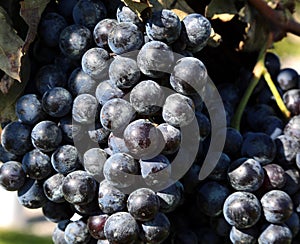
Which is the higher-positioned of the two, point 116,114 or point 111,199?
point 116,114

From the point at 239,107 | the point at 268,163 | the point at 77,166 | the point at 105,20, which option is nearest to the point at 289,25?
the point at 239,107

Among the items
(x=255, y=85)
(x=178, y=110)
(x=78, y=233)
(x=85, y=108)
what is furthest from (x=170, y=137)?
(x=255, y=85)

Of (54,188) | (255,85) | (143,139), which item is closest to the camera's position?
(143,139)

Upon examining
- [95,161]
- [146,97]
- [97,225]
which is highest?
[146,97]

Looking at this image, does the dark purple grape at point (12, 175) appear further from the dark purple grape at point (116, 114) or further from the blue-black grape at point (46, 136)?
the dark purple grape at point (116, 114)

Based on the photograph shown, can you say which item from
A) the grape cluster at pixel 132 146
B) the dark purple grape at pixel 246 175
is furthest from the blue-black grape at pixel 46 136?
the dark purple grape at pixel 246 175

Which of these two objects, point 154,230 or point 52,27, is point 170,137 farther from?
point 52,27

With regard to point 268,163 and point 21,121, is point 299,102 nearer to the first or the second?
point 268,163
